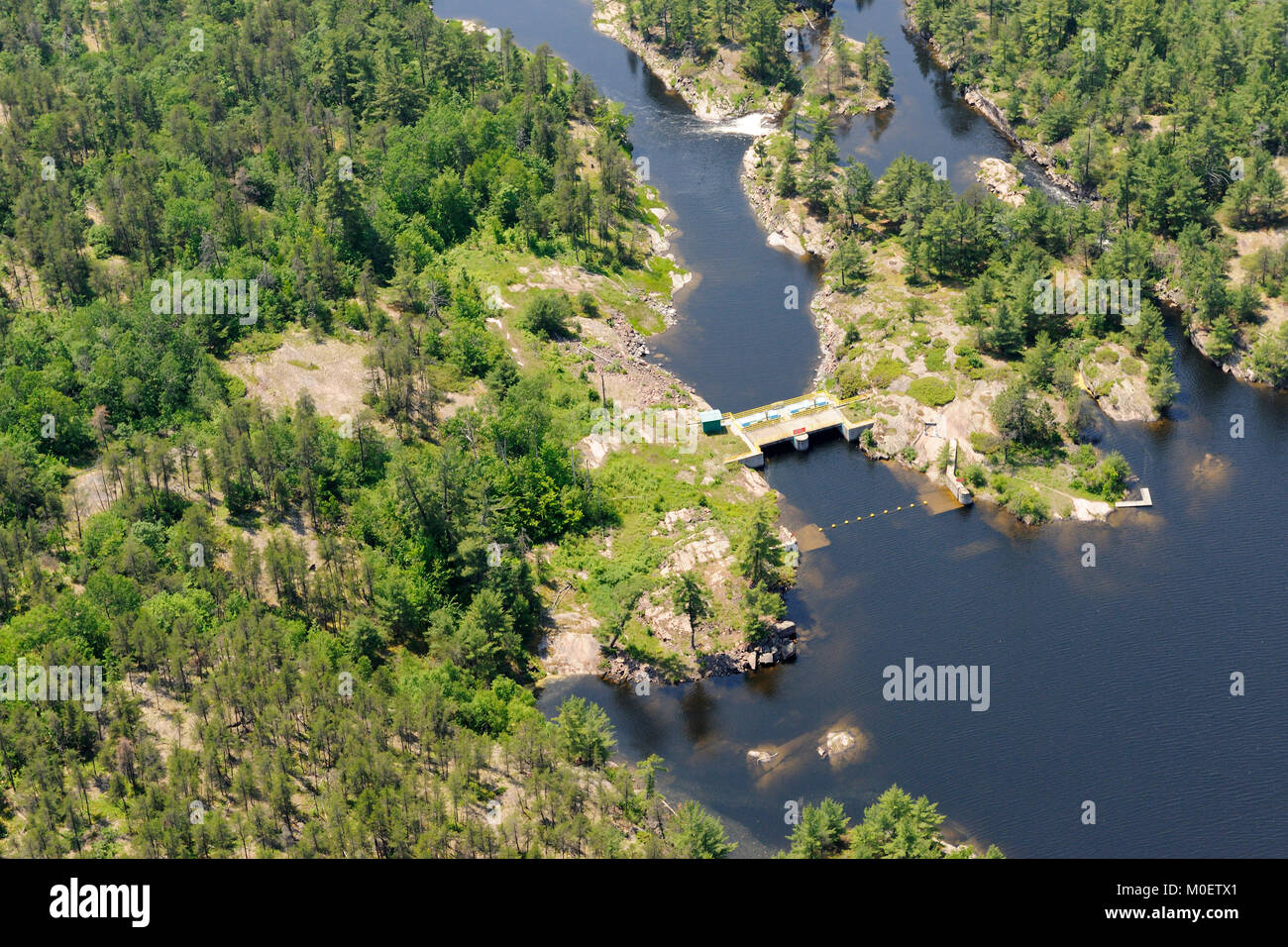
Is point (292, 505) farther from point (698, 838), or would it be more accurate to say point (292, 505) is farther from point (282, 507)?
point (698, 838)

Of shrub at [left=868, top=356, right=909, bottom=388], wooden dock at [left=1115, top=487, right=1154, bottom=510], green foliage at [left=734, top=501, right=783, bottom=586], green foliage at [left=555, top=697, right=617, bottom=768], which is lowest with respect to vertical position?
green foliage at [left=555, top=697, right=617, bottom=768]

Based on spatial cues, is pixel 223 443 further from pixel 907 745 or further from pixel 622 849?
pixel 907 745

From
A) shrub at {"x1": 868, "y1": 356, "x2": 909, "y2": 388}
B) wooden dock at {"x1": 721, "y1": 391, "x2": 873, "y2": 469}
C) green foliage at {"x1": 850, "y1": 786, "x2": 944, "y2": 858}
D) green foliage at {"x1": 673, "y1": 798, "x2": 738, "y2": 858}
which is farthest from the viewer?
shrub at {"x1": 868, "y1": 356, "x2": 909, "y2": 388}

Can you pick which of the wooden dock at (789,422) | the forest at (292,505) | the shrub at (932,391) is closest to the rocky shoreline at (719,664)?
the forest at (292,505)

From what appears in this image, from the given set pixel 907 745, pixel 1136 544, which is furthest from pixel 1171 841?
pixel 1136 544

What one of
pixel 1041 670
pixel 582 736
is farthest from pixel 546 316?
pixel 1041 670

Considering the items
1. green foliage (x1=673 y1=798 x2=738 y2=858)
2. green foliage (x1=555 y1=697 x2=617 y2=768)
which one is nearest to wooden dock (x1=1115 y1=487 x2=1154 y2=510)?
green foliage (x1=673 y1=798 x2=738 y2=858)

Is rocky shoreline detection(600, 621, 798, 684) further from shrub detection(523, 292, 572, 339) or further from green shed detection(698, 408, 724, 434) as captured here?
shrub detection(523, 292, 572, 339)
